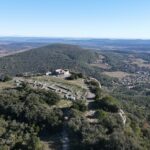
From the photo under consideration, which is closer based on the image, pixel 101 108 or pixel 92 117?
pixel 92 117

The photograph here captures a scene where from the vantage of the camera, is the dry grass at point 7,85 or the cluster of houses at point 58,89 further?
the dry grass at point 7,85

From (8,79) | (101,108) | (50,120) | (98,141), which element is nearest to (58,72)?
(8,79)

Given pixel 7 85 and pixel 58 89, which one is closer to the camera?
pixel 58 89

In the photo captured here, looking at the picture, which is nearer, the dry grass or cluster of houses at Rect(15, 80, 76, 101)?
cluster of houses at Rect(15, 80, 76, 101)

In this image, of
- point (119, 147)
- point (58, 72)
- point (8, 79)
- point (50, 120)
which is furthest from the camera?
point (58, 72)

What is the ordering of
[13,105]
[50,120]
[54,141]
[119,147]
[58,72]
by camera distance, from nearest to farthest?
[119,147] → [54,141] → [50,120] → [13,105] → [58,72]

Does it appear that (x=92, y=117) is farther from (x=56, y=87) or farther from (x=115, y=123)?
(x=56, y=87)

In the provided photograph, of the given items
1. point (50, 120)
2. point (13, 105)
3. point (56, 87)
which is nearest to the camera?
point (50, 120)

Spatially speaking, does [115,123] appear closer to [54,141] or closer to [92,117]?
[92,117]

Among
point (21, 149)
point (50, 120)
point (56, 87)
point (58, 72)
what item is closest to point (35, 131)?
point (50, 120)
